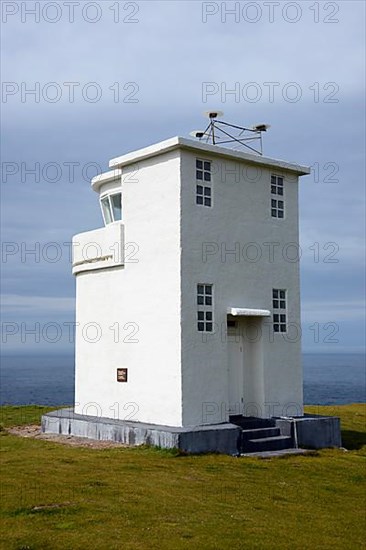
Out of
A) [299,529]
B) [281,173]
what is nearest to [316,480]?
[299,529]

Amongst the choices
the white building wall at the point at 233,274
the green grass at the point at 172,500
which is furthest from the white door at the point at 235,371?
the green grass at the point at 172,500

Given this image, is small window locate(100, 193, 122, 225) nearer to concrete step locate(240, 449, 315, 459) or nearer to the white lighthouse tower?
the white lighthouse tower

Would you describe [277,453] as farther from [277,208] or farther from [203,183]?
[203,183]

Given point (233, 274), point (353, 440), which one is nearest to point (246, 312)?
point (233, 274)

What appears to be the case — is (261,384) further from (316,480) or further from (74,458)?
(74,458)

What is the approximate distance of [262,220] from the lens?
62.7ft

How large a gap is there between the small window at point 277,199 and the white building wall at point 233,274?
0.17 metres

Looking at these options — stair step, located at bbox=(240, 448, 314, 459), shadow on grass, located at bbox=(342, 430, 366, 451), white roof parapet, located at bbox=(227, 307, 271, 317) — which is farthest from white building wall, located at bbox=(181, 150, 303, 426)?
shadow on grass, located at bbox=(342, 430, 366, 451)

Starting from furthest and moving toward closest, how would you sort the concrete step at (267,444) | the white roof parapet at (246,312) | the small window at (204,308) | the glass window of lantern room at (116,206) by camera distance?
the glass window of lantern room at (116,206) → the white roof parapet at (246,312) → the small window at (204,308) → the concrete step at (267,444)

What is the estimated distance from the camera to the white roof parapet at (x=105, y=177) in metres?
19.5

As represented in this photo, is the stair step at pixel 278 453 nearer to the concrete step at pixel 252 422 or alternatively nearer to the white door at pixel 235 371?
the concrete step at pixel 252 422

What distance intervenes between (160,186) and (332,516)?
29.7 ft

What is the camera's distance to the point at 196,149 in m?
17.5

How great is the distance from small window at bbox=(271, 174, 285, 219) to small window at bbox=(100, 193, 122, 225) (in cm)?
415
